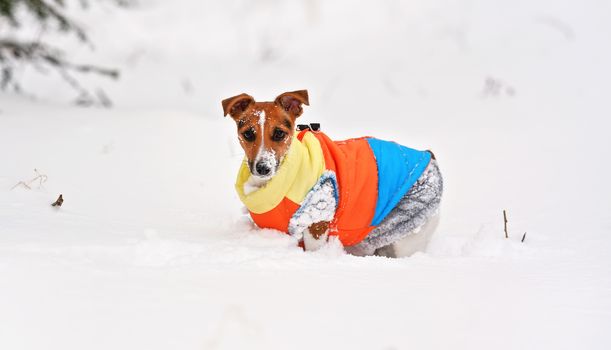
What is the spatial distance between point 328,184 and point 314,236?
31 cm

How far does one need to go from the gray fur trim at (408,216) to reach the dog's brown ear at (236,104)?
3.62 feet

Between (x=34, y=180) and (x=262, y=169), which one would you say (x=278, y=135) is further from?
(x=34, y=180)

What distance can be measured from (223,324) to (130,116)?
4307mm

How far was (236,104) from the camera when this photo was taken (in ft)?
10.8

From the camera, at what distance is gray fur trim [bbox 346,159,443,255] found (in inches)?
138

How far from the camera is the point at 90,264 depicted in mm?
1961

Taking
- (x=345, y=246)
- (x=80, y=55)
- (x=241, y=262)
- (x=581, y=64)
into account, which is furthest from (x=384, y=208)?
(x=80, y=55)

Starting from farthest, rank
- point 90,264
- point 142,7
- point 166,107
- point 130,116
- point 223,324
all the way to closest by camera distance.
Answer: point 142,7
point 166,107
point 130,116
point 90,264
point 223,324

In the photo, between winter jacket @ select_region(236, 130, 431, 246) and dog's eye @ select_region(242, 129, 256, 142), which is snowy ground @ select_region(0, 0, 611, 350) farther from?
dog's eye @ select_region(242, 129, 256, 142)

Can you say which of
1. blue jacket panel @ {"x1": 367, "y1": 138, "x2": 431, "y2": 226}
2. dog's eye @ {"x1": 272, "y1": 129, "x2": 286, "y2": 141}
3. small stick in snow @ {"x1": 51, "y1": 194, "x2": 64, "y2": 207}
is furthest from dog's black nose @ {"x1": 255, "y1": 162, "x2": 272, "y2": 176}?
small stick in snow @ {"x1": 51, "y1": 194, "x2": 64, "y2": 207}

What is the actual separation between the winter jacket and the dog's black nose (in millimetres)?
89

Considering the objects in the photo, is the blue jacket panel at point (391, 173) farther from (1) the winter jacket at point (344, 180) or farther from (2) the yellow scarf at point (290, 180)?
(2) the yellow scarf at point (290, 180)

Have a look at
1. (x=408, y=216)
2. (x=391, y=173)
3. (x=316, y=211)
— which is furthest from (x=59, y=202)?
(x=408, y=216)

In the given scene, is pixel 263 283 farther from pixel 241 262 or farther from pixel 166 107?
pixel 166 107
